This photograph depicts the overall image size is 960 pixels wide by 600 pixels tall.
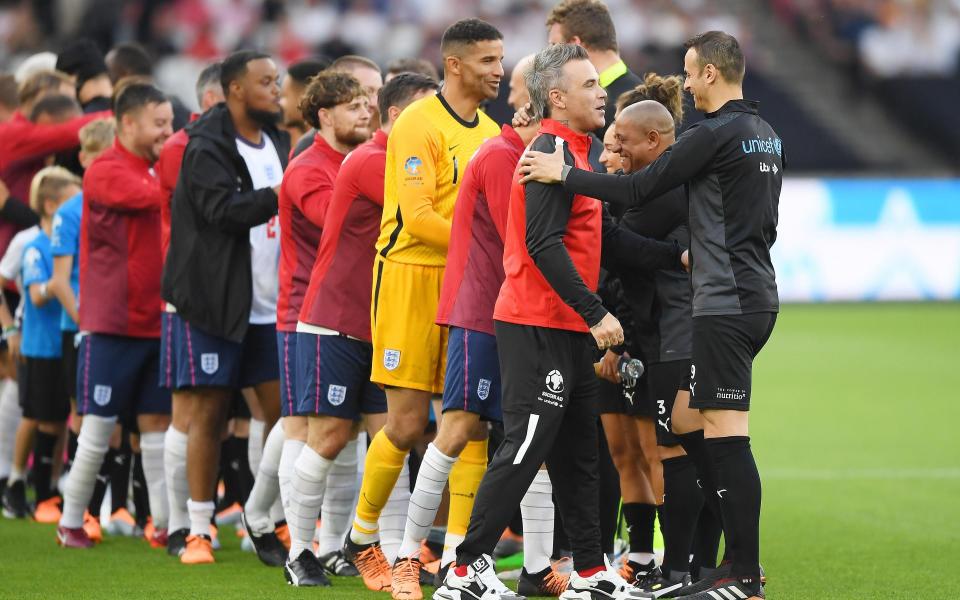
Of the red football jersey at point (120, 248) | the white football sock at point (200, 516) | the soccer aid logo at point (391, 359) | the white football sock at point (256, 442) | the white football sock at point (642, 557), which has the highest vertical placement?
the red football jersey at point (120, 248)

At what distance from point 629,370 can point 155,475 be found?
2.94 meters

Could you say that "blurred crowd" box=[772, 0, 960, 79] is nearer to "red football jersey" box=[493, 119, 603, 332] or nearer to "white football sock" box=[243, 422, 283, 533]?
"white football sock" box=[243, 422, 283, 533]

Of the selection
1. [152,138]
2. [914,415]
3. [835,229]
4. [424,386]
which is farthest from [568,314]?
[835,229]

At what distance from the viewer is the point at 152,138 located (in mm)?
7715

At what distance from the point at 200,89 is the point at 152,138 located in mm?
646

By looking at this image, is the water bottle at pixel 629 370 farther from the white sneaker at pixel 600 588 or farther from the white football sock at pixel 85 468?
the white football sock at pixel 85 468

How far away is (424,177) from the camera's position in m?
6.06

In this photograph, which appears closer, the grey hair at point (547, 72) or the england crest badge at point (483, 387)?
the grey hair at point (547, 72)

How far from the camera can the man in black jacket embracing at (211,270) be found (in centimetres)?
710

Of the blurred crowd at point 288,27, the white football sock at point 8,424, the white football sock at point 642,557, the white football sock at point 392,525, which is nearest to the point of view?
the white football sock at point 642,557

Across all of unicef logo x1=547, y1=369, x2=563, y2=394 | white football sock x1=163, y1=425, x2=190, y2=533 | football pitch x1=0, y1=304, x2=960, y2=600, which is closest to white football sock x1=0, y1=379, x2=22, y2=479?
football pitch x1=0, y1=304, x2=960, y2=600

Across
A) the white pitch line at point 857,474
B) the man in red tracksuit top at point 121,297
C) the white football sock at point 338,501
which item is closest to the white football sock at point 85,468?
the man in red tracksuit top at point 121,297

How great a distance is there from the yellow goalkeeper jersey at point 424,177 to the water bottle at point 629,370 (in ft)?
2.83

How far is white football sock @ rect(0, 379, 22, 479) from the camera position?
925 centimetres
